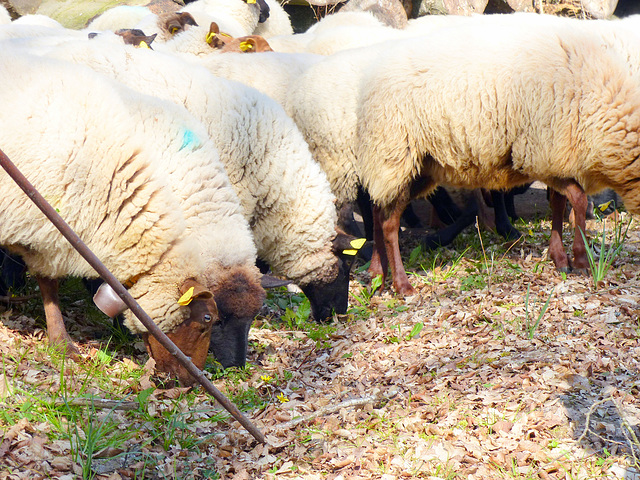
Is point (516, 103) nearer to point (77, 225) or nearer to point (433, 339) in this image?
point (433, 339)

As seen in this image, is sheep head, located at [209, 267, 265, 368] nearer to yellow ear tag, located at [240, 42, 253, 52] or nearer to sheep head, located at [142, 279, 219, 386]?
sheep head, located at [142, 279, 219, 386]

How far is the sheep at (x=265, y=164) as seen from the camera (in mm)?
4336

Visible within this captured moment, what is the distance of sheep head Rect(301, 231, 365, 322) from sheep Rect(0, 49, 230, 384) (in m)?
1.34

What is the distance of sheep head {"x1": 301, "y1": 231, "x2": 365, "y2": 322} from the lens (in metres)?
4.69

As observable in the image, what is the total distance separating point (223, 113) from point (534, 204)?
413cm

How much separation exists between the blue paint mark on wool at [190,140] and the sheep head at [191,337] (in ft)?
2.54

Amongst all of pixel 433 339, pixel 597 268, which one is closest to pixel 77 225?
pixel 433 339

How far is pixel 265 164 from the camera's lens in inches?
173

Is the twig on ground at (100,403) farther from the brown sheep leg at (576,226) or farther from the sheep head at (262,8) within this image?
the sheep head at (262,8)

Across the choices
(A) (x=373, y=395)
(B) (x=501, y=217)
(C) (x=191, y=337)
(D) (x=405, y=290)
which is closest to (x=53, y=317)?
(C) (x=191, y=337)

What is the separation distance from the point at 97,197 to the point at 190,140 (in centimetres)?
64

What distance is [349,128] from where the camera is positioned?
5047 millimetres

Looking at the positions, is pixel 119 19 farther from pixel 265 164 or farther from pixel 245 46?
pixel 265 164

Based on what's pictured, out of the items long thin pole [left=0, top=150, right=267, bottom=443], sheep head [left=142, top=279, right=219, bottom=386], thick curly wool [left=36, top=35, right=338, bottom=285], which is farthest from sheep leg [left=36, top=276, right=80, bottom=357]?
long thin pole [left=0, top=150, right=267, bottom=443]
